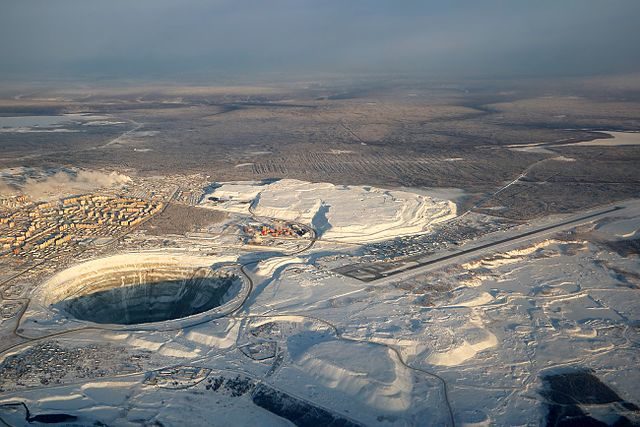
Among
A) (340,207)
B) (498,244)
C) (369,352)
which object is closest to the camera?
(369,352)

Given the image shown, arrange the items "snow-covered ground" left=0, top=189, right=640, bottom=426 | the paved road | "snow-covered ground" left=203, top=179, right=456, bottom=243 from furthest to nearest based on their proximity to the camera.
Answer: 1. "snow-covered ground" left=203, top=179, right=456, bottom=243
2. the paved road
3. "snow-covered ground" left=0, top=189, right=640, bottom=426

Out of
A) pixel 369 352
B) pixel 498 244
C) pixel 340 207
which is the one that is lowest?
pixel 369 352

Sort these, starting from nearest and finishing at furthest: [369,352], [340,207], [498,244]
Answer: [369,352] → [498,244] → [340,207]

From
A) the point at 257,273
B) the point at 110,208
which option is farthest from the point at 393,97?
the point at 257,273

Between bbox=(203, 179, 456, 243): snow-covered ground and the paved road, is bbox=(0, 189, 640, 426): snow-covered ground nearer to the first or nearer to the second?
the paved road

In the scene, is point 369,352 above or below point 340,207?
below

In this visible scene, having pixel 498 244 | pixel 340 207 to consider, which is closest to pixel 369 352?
pixel 498 244

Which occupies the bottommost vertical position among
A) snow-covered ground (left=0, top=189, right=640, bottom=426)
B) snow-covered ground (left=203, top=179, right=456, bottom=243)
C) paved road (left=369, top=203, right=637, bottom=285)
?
snow-covered ground (left=0, top=189, right=640, bottom=426)

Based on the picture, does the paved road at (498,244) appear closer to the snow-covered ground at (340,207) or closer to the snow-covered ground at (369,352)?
the snow-covered ground at (369,352)

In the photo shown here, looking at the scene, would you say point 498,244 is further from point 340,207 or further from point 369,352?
point 369,352

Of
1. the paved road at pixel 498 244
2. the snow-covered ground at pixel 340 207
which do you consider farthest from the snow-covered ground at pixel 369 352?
the snow-covered ground at pixel 340 207

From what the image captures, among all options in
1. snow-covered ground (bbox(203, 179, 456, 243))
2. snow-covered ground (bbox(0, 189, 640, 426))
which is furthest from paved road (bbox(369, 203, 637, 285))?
snow-covered ground (bbox(203, 179, 456, 243))
